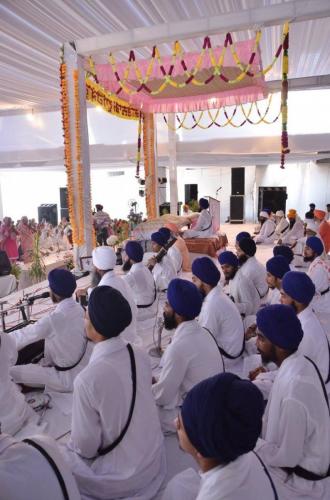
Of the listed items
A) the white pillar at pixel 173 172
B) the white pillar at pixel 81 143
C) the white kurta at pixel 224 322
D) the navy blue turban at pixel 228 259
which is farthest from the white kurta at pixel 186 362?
the white pillar at pixel 173 172

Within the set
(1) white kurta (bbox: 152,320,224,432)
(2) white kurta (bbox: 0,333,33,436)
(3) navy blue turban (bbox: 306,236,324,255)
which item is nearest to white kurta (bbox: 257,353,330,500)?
(1) white kurta (bbox: 152,320,224,432)

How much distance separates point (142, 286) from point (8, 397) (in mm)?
2301

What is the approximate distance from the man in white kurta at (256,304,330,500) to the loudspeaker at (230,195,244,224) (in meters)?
13.4

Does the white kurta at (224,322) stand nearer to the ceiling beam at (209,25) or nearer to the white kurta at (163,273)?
the white kurta at (163,273)

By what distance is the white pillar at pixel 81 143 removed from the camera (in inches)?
219

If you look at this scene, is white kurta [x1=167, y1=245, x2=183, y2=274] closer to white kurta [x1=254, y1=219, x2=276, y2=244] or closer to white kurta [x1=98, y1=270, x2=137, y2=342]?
white kurta [x1=98, y1=270, x2=137, y2=342]

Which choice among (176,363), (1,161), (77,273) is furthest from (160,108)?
(176,363)

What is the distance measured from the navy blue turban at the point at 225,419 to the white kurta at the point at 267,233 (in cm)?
926

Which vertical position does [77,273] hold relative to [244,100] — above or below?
below

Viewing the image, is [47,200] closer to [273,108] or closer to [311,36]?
[273,108]

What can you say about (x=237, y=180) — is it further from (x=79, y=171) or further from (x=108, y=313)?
(x=108, y=313)

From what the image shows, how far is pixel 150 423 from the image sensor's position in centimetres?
190

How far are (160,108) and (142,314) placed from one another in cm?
586

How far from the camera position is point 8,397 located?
2447 millimetres
